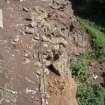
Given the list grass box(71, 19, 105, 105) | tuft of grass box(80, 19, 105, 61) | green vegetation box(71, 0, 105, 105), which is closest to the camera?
grass box(71, 19, 105, 105)

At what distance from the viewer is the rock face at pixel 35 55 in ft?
23.5

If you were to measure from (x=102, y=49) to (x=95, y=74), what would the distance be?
4.50ft

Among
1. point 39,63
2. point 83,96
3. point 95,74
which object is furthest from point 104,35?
point 39,63

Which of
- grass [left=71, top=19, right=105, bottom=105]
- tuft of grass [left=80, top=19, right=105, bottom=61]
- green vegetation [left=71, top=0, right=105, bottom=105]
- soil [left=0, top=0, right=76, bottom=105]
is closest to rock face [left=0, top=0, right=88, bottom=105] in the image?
soil [left=0, top=0, right=76, bottom=105]

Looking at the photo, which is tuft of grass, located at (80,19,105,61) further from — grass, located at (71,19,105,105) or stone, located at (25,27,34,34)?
stone, located at (25,27,34,34)

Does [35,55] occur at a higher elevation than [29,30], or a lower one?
lower

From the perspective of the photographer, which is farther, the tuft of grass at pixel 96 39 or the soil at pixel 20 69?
the tuft of grass at pixel 96 39

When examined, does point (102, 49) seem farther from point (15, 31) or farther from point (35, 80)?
point (35, 80)

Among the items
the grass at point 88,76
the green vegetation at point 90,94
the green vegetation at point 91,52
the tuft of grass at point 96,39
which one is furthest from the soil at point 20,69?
the tuft of grass at point 96,39

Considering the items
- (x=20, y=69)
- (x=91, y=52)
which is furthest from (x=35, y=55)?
(x=91, y=52)

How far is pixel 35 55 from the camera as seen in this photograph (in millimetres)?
8102

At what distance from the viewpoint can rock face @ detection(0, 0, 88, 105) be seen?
23.5 feet

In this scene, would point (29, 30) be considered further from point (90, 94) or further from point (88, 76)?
point (88, 76)

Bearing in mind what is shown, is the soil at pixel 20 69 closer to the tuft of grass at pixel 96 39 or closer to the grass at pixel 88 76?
the grass at pixel 88 76
